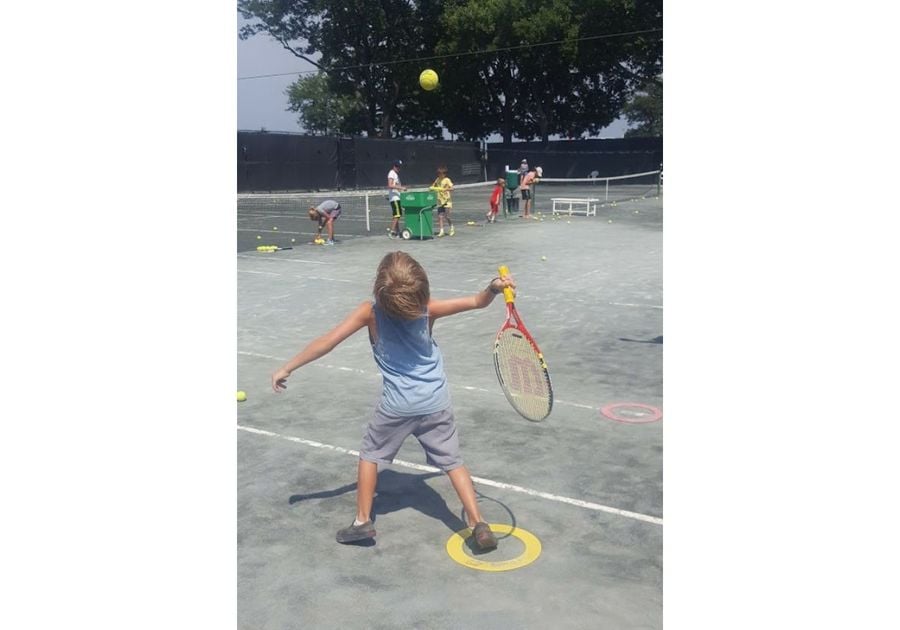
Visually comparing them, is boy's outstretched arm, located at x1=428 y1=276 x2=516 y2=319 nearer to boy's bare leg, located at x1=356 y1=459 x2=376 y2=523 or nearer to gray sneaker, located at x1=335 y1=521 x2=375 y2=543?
boy's bare leg, located at x1=356 y1=459 x2=376 y2=523

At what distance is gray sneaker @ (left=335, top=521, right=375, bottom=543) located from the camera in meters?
5.28

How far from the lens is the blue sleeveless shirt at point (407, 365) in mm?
5188

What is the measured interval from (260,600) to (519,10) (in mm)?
59071

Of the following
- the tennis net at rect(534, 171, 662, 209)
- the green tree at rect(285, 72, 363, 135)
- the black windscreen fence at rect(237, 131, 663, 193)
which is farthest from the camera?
the green tree at rect(285, 72, 363, 135)

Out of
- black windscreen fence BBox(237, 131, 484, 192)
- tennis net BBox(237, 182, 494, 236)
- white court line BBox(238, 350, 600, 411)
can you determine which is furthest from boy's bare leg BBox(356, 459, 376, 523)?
black windscreen fence BBox(237, 131, 484, 192)

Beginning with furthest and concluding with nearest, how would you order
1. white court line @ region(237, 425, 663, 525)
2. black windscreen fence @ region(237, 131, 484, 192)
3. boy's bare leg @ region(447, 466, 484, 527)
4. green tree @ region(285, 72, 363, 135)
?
green tree @ region(285, 72, 363, 135) → black windscreen fence @ region(237, 131, 484, 192) → white court line @ region(237, 425, 663, 525) → boy's bare leg @ region(447, 466, 484, 527)

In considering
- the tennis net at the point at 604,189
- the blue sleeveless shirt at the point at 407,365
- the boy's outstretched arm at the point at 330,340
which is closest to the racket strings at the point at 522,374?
the blue sleeveless shirt at the point at 407,365

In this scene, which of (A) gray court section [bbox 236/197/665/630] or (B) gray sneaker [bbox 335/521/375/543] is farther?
(B) gray sneaker [bbox 335/521/375/543]

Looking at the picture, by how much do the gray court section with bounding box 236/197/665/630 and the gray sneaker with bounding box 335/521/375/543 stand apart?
0.06 metres

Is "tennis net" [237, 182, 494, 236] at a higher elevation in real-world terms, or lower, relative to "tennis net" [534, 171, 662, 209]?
lower

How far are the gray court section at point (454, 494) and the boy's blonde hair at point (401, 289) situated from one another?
1.41 m

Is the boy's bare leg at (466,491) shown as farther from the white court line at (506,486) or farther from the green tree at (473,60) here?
the green tree at (473,60)

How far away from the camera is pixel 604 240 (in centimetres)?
2214
